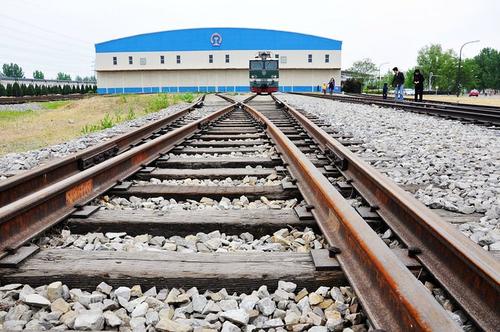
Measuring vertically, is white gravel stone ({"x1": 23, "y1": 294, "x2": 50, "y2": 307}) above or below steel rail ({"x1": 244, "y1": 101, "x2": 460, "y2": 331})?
below

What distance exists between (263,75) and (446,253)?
30.5 meters

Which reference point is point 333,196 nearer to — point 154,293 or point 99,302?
point 154,293

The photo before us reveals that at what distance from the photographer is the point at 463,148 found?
566 centimetres

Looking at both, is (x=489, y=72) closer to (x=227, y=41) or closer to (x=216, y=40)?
(x=227, y=41)

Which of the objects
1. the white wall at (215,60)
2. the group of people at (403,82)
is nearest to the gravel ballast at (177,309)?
the group of people at (403,82)

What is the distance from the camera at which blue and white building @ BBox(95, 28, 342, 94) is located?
55.6m

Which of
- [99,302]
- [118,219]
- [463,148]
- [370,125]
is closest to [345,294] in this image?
[99,302]

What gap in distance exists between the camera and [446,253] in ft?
6.40

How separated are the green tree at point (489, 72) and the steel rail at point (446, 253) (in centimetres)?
14248

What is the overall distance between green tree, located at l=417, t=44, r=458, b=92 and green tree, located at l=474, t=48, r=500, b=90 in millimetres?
25573

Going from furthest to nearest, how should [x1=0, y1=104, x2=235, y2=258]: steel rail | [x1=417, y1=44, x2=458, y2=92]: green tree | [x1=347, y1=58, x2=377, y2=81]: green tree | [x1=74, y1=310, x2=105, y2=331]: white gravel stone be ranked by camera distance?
[x1=417, y1=44, x2=458, y2=92]: green tree < [x1=347, y1=58, x2=377, y2=81]: green tree < [x1=0, y1=104, x2=235, y2=258]: steel rail < [x1=74, y1=310, x2=105, y2=331]: white gravel stone

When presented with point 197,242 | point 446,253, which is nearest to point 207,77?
point 197,242

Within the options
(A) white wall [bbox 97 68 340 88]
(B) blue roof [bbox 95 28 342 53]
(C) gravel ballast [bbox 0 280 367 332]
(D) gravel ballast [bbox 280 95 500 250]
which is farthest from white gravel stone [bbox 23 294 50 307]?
(B) blue roof [bbox 95 28 342 53]

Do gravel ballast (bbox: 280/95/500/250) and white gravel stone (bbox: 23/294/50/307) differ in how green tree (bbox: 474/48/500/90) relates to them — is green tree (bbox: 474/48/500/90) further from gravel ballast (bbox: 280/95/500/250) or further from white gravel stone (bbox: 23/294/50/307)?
white gravel stone (bbox: 23/294/50/307)
